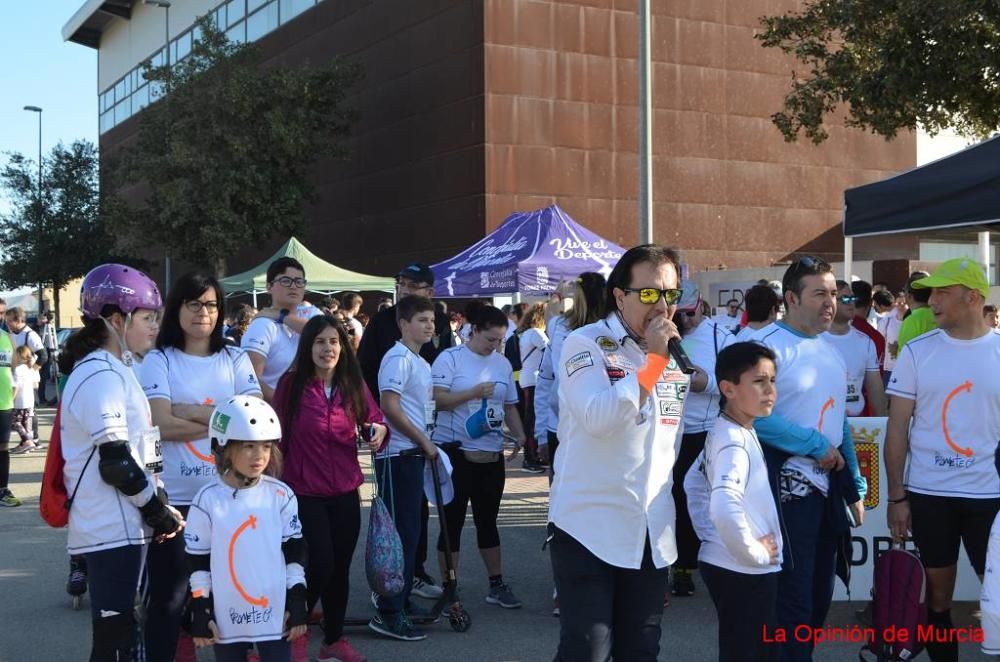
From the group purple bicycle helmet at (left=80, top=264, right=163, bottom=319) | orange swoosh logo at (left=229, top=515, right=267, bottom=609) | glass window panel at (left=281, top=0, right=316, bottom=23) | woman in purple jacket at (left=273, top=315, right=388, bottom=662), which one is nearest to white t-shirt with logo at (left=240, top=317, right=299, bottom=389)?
woman in purple jacket at (left=273, top=315, right=388, bottom=662)

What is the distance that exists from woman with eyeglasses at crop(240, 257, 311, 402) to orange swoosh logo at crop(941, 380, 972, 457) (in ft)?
12.3

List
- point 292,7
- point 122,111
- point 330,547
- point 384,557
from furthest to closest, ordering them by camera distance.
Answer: point 122,111
point 292,7
point 384,557
point 330,547

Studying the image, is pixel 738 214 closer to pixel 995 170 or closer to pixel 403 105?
pixel 403 105

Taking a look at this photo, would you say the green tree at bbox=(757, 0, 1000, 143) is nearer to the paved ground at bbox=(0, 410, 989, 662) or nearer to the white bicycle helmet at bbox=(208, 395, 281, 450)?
the paved ground at bbox=(0, 410, 989, 662)

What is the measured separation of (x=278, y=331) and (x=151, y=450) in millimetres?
2355

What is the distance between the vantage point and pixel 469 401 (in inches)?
273

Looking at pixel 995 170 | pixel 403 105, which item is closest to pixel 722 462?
pixel 995 170

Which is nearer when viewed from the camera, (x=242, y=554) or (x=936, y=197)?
(x=242, y=554)

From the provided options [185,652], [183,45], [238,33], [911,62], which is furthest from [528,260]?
[183,45]

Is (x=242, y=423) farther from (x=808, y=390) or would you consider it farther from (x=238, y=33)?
(x=238, y=33)

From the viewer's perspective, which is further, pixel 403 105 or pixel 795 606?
pixel 403 105

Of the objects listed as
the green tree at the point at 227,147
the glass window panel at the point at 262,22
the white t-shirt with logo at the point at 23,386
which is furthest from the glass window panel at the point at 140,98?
the white t-shirt with logo at the point at 23,386

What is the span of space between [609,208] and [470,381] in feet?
66.6

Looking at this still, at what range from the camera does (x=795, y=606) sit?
185 inches
